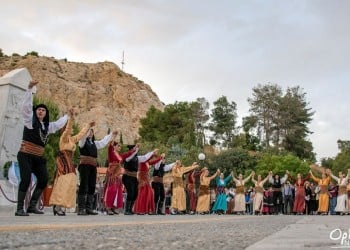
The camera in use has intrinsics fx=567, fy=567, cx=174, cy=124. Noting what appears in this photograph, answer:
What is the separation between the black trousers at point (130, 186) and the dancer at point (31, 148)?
4.25 m

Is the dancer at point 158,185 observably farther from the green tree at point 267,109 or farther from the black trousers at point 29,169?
the green tree at point 267,109

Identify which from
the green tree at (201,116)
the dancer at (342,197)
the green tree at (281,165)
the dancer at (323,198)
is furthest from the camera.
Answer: the green tree at (201,116)

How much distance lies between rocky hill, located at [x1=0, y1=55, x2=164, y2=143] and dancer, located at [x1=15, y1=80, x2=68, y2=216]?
347 ft

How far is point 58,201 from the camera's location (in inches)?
399

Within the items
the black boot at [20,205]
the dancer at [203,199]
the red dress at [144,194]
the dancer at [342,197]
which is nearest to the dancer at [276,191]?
the dancer at [342,197]

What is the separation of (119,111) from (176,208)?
378ft

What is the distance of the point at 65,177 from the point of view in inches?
409

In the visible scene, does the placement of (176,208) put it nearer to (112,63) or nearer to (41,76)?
(41,76)

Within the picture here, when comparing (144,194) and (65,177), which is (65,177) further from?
(144,194)

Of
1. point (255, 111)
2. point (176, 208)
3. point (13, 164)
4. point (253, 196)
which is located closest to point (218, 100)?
point (255, 111)

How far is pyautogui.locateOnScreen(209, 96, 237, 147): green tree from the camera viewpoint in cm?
8500

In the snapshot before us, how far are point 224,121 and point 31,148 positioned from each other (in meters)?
77.3

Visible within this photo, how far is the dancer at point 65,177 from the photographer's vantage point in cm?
1018

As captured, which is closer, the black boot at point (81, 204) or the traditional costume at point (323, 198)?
the black boot at point (81, 204)
